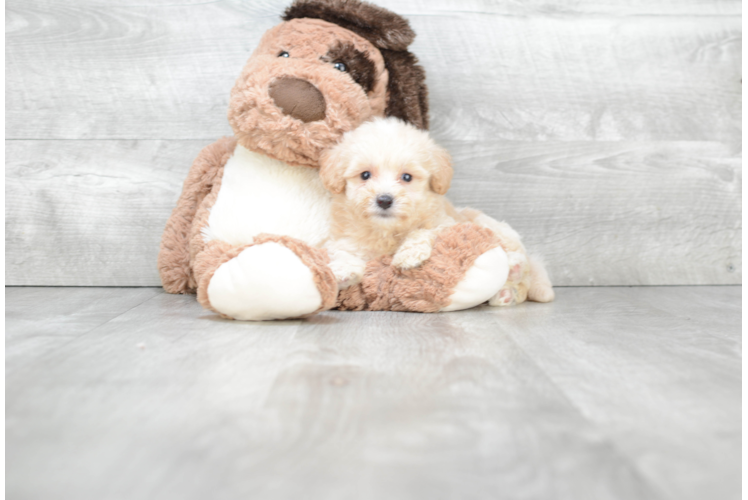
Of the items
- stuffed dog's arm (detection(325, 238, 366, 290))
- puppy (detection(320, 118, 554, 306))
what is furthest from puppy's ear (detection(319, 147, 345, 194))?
stuffed dog's arm (detection(325, 238, 366, 290))

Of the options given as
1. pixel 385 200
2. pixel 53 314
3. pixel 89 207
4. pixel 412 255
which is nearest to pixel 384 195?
pixel 385 200

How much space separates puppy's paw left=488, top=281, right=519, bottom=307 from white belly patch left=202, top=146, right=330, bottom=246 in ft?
1.16

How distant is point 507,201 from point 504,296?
368 mm

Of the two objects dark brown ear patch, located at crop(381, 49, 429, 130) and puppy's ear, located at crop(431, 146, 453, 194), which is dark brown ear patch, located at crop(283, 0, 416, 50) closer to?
dark brown ear patch, located at crop(381, 49, 429, 130)

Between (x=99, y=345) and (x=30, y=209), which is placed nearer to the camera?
(x=99, y=345)

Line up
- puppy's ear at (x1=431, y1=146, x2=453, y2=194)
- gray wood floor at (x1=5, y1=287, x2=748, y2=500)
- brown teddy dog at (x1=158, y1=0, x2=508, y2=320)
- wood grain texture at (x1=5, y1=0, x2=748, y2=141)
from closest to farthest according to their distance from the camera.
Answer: gray wood floor at (x1=5, y1=287, x2=748, y2=500)
brown teddy dog at (x1=158, y1=0, x2=508, y2=320)
puppy's ear at (x1=431, y1=146, x2=453, y2=194)
wood grain texture at (x1=5, y1=0, x2=748, y2=141)

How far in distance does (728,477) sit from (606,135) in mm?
1137

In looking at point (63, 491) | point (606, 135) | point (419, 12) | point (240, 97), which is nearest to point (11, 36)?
point (240, 97)

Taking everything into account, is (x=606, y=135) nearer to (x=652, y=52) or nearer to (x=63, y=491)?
(x=652, y=52)

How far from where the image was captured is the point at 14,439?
0.54 m

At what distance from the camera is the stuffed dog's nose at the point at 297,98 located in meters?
1.06

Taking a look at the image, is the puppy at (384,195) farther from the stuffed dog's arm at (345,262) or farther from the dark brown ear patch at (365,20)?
the dark brown ear patch at (365,20)

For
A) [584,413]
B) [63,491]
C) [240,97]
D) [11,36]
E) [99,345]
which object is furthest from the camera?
[11,36]

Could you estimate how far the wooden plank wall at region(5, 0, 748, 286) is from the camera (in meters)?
1.43
